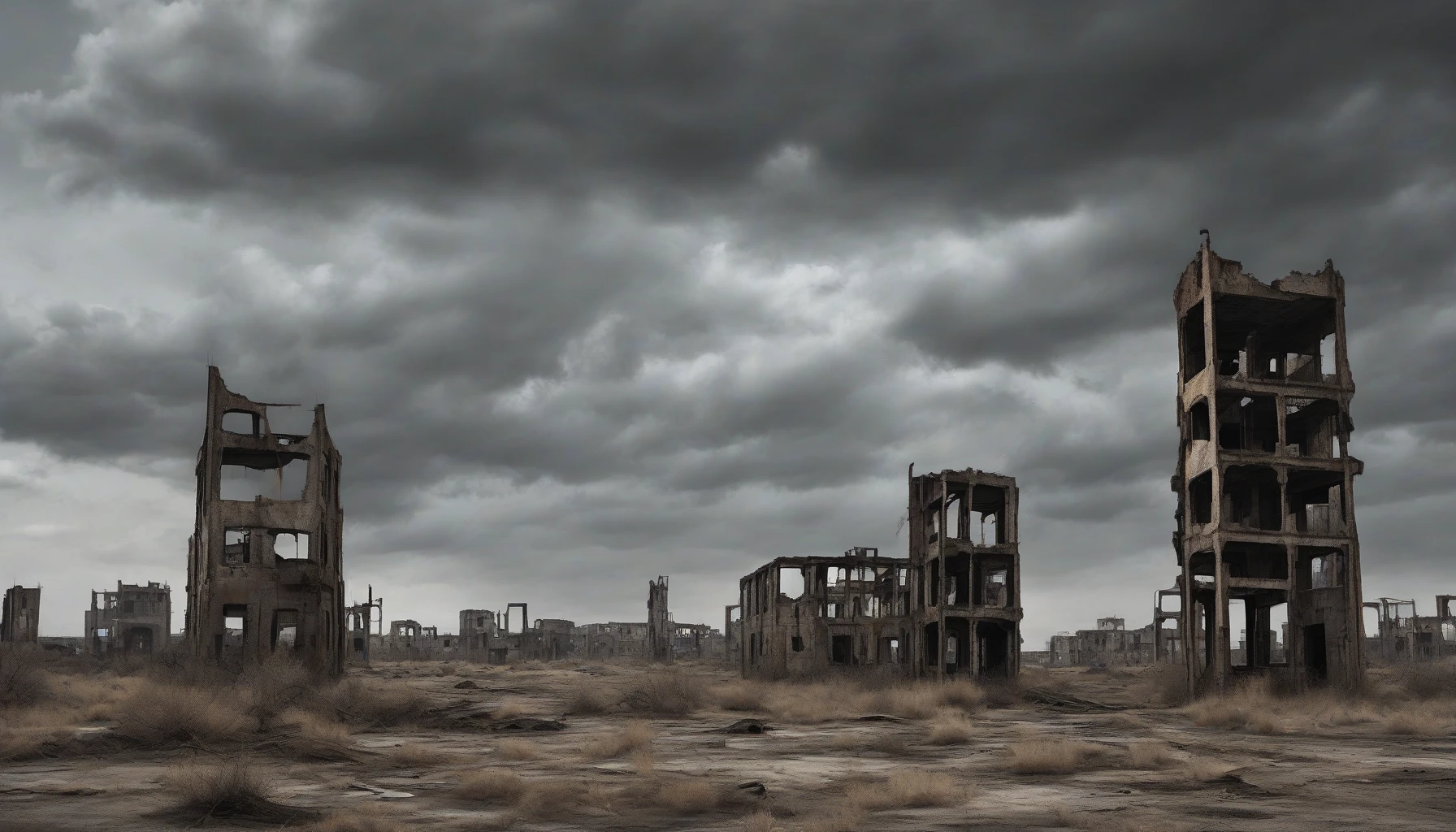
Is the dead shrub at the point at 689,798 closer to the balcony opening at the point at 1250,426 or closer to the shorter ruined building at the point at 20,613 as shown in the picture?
the balcony opening at the point at 1250,426

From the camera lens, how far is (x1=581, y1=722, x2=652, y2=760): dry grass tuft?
19.5m

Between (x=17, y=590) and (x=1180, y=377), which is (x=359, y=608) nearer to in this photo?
(x=17, y=590)

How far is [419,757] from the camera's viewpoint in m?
18.4

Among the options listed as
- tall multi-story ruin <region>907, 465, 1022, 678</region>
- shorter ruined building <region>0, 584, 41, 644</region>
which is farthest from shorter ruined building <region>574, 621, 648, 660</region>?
tall multi-story ruin <region>907, 465, 1022, 678</region>

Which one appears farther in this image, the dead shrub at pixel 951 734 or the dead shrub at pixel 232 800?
the dead shrub at pixel 951 734

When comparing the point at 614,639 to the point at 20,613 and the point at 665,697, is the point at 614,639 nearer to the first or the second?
the point at 20,613

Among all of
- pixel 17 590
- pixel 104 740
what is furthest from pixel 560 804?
pixel 17 590

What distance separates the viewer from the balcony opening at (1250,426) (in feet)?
129

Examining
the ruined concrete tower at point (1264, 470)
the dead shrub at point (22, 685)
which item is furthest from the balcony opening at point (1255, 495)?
the dead shrub at point (22, 685)

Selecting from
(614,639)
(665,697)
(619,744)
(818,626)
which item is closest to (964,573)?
(818,626)

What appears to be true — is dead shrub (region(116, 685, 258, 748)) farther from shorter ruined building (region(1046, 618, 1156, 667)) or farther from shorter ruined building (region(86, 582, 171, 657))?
shorter ruined building (region(1046, 618, 1156, 667))

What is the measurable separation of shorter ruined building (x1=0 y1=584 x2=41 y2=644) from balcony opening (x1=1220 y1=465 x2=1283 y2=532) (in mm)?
69520

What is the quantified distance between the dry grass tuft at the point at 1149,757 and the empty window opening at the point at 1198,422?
67.9 ft

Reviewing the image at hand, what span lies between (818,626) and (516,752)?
34.6 m
